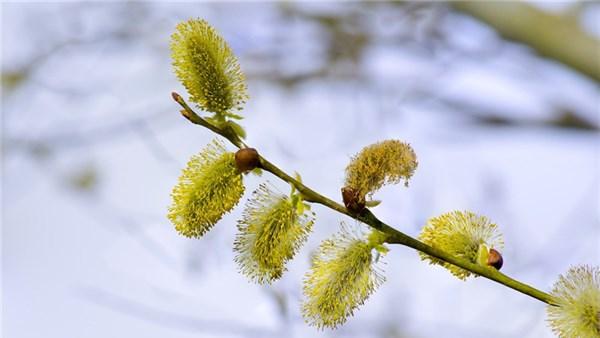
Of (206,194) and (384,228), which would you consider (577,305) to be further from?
(206,194)

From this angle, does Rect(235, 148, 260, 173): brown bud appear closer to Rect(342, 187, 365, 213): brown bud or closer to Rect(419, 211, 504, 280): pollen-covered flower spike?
Rect(342, 187, 365, 213): brown bud

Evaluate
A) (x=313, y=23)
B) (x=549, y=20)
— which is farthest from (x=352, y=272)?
Result: (x=313, y=23)

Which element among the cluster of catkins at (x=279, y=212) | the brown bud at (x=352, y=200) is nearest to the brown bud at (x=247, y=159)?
the cluster of catkins at (x=279, y=212)

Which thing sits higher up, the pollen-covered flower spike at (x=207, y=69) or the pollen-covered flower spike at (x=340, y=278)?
the pollen-covered flower spike at (x=207, y=69)

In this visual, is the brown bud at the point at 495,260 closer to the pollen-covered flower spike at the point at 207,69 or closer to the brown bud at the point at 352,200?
the brown bud at the point at 352,200

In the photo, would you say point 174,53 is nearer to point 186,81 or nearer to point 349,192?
point 186,81

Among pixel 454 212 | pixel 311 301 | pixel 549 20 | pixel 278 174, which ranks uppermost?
pixel 549 20

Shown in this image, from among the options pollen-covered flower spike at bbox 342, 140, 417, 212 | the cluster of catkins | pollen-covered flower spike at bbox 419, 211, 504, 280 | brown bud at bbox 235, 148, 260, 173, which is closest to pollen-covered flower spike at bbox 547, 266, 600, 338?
the cluster of catkins
